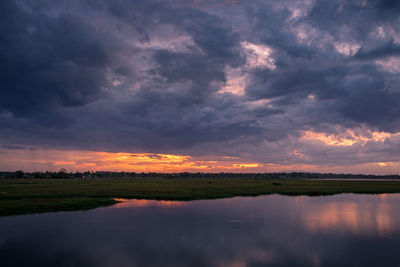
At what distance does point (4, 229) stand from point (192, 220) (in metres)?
17.2

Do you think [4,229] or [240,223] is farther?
[240,223]

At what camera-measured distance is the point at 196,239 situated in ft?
70.5

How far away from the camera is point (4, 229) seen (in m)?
23.4

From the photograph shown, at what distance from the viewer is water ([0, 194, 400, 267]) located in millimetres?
16875

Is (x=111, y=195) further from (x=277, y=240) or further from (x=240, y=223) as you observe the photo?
(x=277, y=240)

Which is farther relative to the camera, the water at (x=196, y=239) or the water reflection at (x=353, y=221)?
the water reflection at (x=353, y=221)

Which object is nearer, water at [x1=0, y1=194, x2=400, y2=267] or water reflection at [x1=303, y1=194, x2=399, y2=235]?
water at [x1=0, y1=194, x2=400, y2=267]

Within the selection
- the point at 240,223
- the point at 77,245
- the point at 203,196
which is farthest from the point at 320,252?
the point at 203,196

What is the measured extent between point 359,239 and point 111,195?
39.8 m

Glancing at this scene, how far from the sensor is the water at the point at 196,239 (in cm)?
1688

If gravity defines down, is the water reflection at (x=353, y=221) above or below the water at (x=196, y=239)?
below

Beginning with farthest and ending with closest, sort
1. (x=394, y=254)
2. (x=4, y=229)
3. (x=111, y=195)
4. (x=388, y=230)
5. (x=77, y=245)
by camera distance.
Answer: (x=111, y=195), (x=388, y=230), (x=4, y=229), (x=77, y=245), (x=394, y=254)

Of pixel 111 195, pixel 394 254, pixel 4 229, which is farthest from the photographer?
pixel 111 195

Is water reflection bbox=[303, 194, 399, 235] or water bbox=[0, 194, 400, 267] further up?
water bbox=[0, 194, 400, 267]
